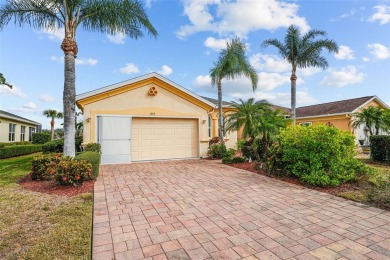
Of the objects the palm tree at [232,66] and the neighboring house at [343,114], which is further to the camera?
the neighboring house at [343,114]

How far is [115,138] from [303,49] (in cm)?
1483

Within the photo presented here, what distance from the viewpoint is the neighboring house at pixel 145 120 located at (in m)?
10.4

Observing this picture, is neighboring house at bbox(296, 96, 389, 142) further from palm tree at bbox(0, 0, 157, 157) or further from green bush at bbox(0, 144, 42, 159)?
green bush at bbox(0, 144, 42, 159)

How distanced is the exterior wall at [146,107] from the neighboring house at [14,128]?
13.1 meters

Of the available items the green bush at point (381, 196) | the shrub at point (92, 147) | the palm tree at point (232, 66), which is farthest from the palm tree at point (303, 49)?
the shrub at point (92, 147)

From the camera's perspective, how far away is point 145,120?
1150 centimetres

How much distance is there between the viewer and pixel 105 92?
10.4 m

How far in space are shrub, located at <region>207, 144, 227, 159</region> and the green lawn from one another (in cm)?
803

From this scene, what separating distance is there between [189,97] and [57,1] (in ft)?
23.7

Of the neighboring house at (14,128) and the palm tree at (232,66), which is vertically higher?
the palm tree at (232,66)

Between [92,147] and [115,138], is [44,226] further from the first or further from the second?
[115,138]

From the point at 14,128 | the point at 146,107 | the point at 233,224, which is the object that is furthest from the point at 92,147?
the point at 14,128

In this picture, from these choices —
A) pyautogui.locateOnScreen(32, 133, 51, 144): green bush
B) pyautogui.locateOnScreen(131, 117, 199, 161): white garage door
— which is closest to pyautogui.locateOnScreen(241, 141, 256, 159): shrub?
pyautogui.locateOnScreen(131, 117, 199, 161): white garage door

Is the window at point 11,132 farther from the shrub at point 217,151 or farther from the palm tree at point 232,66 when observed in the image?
the palm tree at point 232,66
